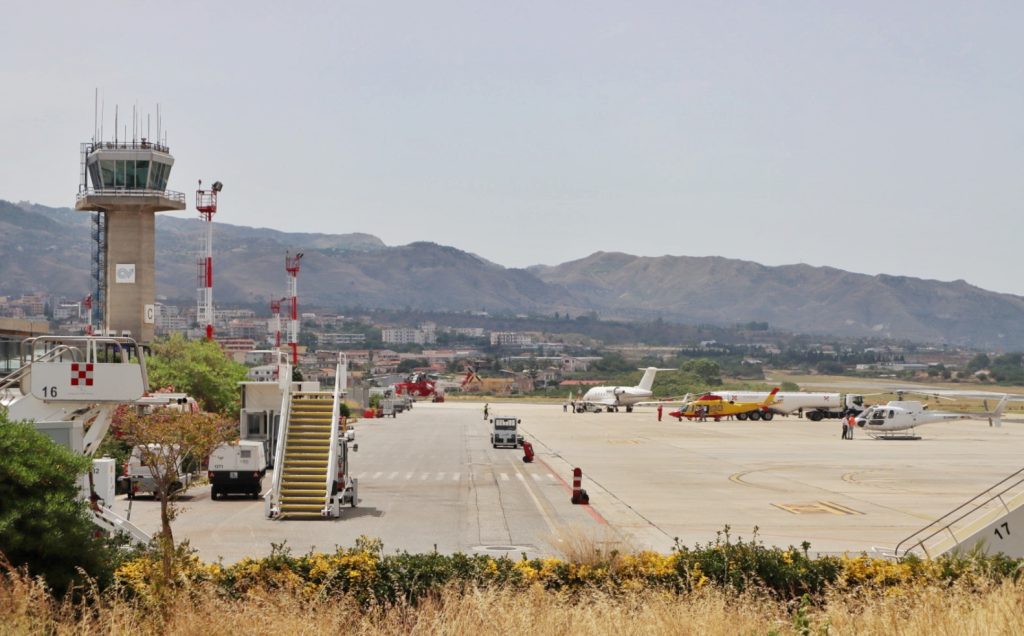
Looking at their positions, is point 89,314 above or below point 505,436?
above

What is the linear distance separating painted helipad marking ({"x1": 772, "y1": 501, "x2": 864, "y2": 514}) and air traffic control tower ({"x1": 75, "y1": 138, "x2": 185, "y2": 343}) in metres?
70.8

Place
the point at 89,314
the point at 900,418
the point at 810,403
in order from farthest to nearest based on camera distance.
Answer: the point at 810,403, the point at 89,314, the point at 900,418

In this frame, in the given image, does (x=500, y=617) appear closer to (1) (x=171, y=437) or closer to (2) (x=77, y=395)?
(2) (x=77, y=395)

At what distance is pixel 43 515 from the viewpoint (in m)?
16.0

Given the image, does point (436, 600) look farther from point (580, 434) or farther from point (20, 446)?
point (580, 434)

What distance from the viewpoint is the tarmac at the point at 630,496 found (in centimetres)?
3173

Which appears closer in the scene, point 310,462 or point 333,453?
point 333,453

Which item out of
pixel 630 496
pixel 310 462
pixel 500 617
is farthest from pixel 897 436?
pixel 500 617

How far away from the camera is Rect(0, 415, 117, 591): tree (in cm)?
1576

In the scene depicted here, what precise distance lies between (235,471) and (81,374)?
19.8 metres

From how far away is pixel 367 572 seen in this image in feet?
61.0

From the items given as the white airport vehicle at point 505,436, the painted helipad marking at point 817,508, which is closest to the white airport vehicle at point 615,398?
the white airport vehicle at point 505,436

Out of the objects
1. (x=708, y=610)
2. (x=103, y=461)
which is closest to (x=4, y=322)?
(x=103, y=461)

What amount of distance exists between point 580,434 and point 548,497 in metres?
49.4
